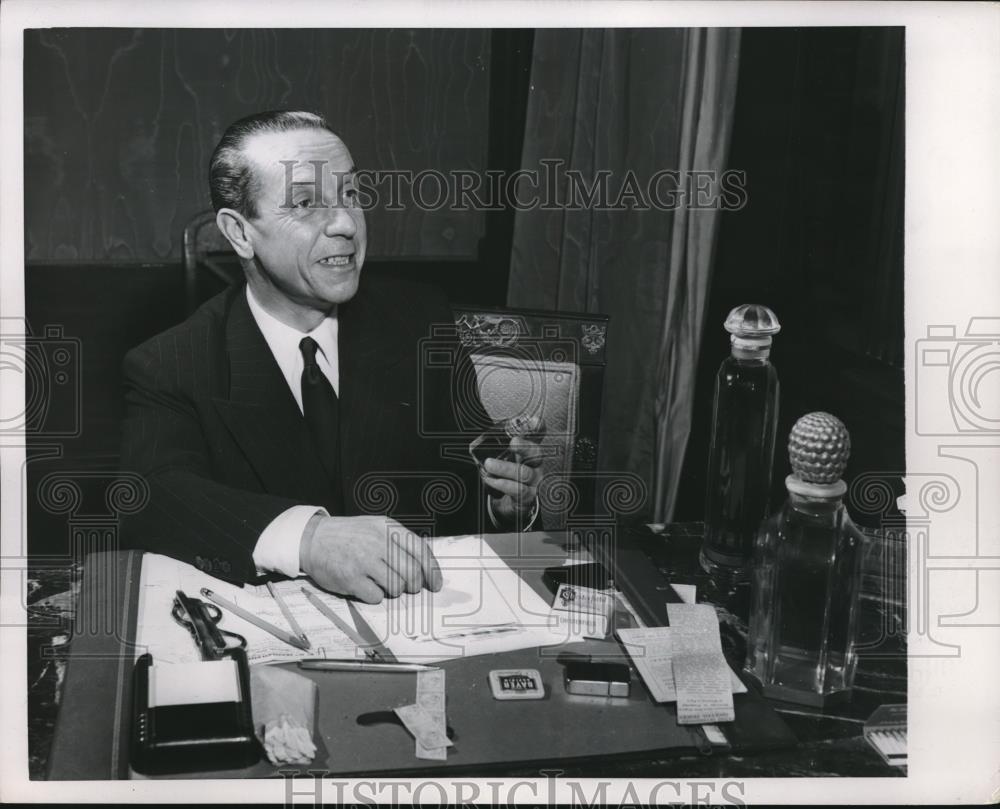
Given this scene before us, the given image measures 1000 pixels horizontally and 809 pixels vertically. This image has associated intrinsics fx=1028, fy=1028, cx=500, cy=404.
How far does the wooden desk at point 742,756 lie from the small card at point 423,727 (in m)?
0.11

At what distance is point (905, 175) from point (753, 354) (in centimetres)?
41

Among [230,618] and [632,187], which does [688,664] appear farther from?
[632,187]

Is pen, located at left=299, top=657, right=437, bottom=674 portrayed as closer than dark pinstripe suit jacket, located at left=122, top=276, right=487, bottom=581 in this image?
Yes

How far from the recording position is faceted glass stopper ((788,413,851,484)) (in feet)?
4.31

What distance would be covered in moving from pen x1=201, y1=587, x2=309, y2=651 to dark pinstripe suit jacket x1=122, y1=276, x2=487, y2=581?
0.16 ft

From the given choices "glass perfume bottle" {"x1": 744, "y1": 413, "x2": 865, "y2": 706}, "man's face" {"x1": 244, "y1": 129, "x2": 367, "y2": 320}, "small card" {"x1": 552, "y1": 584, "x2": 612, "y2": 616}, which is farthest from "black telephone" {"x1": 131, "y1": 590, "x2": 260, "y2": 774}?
"glass perfume bottle" {"x1": 744, "y1": 413, "x2": 865, "y2": 706}

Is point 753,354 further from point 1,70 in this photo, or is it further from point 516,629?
point 1,70

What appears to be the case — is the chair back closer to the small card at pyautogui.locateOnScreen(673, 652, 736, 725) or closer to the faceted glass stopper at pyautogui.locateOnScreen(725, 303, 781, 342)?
the faceted glass stopper at pyautogui.locateOnScreen(725, 303, 781, 342)

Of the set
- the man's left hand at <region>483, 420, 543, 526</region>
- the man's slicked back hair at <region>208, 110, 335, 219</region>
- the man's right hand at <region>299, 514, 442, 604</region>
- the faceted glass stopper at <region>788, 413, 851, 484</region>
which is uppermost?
the man's slicked back hair at <region>208, 110, 335, 219</region>

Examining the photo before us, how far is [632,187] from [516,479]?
0.51 metres

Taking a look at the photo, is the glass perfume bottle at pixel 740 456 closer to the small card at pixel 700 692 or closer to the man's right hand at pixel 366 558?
the small card at pixel 700 692

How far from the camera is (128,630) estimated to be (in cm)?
145

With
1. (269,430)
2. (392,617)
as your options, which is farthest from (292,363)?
(392,617)

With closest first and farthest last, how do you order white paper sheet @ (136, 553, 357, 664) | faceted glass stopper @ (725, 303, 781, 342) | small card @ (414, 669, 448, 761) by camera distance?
small card @ (414, 669, 448, 761), white paper sheet @ (136, 553, 357, 664), faceted glass stopper @ (725, 303, 781, 342)
